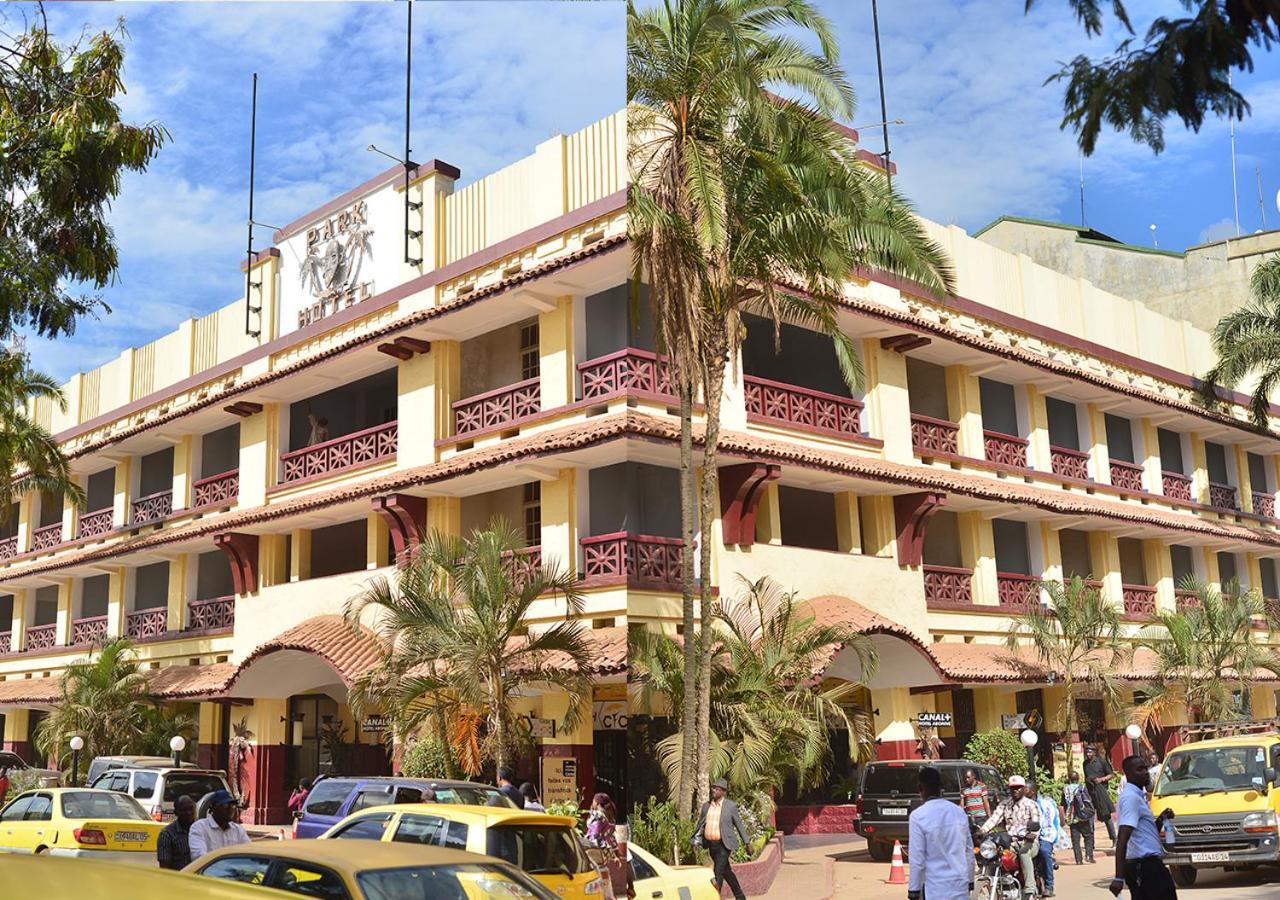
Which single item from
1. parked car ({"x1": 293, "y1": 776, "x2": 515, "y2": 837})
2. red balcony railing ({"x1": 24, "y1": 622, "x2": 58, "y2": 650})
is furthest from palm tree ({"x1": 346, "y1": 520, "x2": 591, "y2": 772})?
red balcony railing ({"x1": 24, "y1": 622, "x2": 58, "y2": 650})

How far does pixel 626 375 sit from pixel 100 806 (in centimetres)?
722

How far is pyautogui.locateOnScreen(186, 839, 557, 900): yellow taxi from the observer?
7.66m

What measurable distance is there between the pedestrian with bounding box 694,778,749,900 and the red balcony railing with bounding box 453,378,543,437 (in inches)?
187

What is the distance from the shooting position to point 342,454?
14477 mm

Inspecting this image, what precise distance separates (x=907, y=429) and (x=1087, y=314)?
13.3ft

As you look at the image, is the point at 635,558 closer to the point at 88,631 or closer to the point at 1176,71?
the point at 88,631

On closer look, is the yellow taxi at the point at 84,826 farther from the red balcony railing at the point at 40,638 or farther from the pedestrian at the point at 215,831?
the pedestrian at the point at 215,831

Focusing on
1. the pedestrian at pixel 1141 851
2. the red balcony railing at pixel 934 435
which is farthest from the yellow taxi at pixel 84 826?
the red balcony railing at pixel 934 435

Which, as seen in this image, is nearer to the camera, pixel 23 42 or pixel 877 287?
pixel 23 42

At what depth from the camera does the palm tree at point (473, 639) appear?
13.9 m

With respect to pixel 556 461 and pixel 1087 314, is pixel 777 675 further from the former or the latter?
pixel 1087 314

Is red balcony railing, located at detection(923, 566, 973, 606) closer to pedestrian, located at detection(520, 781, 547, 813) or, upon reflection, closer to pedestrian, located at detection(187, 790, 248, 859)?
pedestrian, located at detection(520, 781, 547, 813)

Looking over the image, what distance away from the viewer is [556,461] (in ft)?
48.1

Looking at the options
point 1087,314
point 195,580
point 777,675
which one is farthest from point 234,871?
point 1087,314
